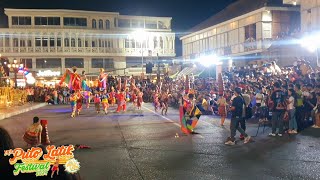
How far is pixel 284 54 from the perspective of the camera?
27.0 metres

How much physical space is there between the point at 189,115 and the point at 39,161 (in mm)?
11143

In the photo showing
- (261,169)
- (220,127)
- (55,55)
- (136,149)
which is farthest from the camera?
(55,55)

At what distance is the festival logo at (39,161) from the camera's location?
8.97 ft

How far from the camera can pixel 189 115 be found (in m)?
13.8

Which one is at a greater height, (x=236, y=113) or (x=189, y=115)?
(x=236, y=113)

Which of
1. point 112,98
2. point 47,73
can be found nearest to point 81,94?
point 112,98

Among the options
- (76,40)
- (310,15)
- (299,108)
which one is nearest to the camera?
(299,108)

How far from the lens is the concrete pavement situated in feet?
26.4

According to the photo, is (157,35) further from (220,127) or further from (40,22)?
(220,127)

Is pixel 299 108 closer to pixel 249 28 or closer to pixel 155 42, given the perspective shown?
pixel 249 28

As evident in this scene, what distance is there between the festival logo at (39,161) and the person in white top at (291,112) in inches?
451

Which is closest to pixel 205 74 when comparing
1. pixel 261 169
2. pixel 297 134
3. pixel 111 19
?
pixel 297 134

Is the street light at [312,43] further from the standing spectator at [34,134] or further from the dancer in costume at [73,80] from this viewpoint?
the standing spectator at [34,134]

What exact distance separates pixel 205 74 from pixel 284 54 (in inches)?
282
